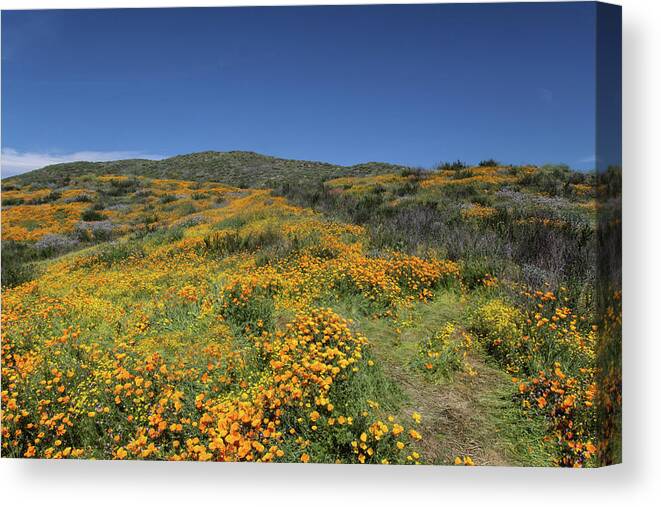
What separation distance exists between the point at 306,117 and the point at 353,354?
2588 mm

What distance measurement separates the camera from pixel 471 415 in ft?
12.6

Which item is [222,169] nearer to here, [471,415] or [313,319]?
[313,319]

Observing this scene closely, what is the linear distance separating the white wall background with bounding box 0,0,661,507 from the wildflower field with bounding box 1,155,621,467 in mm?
316

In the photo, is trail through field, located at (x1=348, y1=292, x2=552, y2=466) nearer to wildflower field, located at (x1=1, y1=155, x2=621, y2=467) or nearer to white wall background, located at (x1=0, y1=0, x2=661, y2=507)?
wildflower field, located at (x1=1, y1=155, x2=621, y2=467)

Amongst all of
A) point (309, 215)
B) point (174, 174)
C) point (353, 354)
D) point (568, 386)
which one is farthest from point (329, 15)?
point (568, 386)

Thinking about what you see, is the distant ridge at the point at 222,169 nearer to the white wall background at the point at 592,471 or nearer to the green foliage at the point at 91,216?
the green foliage at the point at 91,216

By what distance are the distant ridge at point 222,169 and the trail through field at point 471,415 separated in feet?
6.67

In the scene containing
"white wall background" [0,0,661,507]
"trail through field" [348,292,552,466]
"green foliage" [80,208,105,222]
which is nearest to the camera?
"trail through field" [348,292,552,466]

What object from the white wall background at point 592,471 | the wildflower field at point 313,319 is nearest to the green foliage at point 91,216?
the wildflower field at point 313,319

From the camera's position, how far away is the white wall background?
13.4 feet

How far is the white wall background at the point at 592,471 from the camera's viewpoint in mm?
4094

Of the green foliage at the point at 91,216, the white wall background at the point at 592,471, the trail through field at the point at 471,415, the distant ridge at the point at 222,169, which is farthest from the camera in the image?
the green foliage at the point at 91,216

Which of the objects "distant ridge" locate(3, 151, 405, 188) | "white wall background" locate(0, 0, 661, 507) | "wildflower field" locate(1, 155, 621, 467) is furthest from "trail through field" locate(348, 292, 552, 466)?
"distant ridge" locate(3, 151, 405, 188)

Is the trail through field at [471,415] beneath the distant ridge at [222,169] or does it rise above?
beneath
